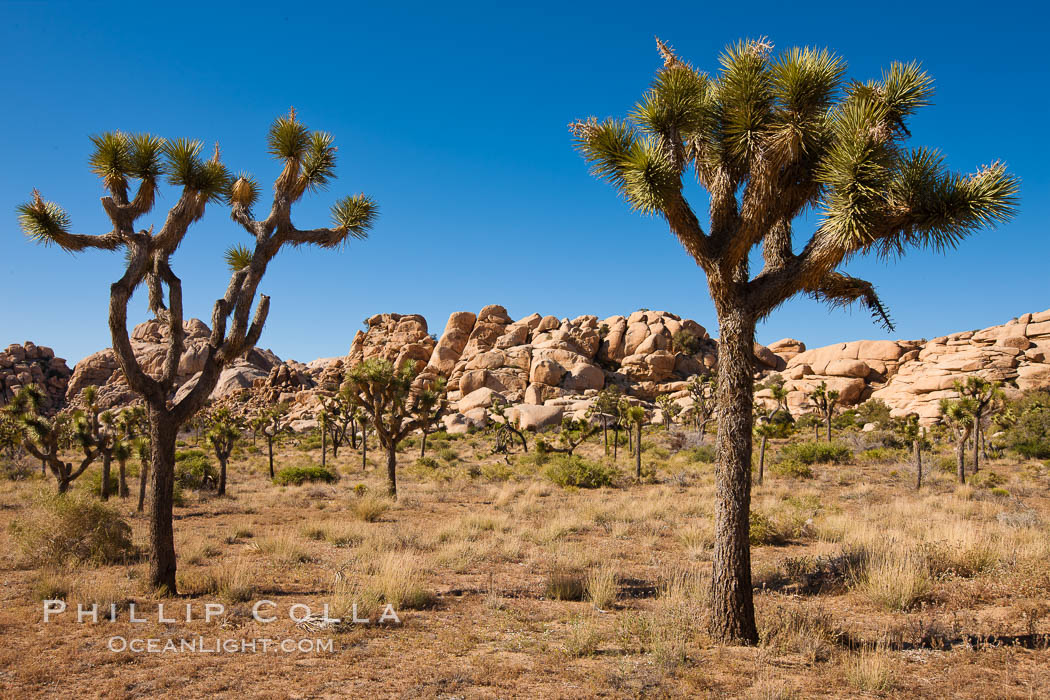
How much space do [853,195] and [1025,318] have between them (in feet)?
199

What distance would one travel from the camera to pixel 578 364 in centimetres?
5712

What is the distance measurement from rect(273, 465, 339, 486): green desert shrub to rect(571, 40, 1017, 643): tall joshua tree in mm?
19566

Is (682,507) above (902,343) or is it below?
below

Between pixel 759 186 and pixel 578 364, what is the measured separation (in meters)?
51.2

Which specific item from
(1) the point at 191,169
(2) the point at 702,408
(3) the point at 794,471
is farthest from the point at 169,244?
(2) the point at 702,408

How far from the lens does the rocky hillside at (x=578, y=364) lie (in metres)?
47.6

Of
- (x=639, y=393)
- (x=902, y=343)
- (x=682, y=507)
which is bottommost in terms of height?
(x=682, y=507)

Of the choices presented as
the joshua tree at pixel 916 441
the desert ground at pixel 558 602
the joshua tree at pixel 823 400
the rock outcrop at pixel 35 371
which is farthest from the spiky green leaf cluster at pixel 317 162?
the rock outcrop at pixel 35 371

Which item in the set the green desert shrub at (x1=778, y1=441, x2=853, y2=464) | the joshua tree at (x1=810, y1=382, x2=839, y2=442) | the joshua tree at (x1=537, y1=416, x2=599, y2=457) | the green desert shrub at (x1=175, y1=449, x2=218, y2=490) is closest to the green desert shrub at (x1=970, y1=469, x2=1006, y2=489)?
the green desert shrub at (x1=778, y1=441, x2=853, y2=464)

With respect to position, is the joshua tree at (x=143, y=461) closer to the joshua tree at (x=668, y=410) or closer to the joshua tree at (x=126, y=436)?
the joshua tree at (x=126, y=436)

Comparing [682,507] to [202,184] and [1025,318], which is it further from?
[1025,318]

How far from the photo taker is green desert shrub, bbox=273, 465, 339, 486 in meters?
22.3

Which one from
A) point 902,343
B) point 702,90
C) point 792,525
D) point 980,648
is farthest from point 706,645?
point 902,343

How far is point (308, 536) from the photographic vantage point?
12.1 meters
